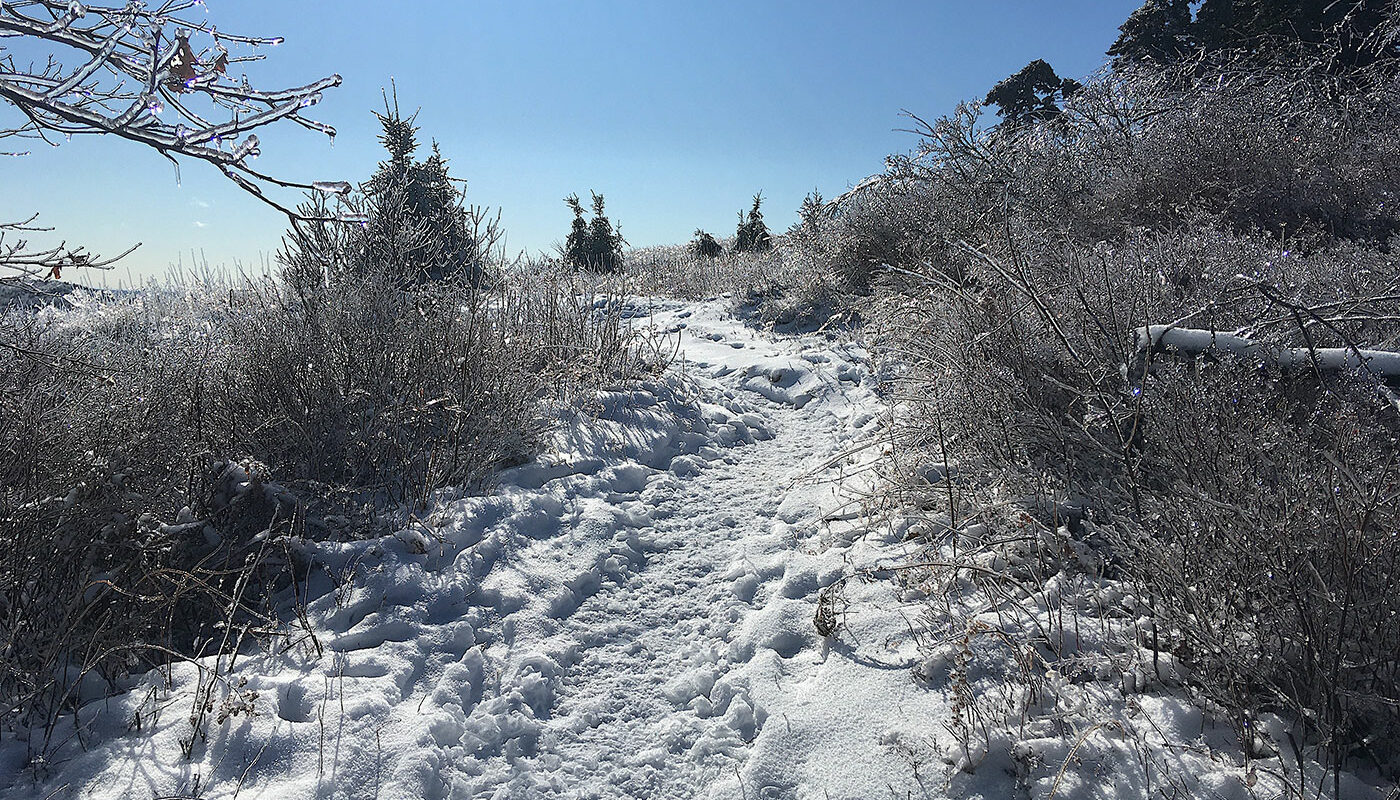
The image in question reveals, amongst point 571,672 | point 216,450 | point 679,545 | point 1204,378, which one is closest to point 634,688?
point 571,672

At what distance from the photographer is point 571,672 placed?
9.20 feet

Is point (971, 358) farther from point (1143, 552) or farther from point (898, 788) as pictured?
point (898, 788)

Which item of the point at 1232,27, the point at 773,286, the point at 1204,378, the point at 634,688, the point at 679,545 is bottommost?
the point at 634,688

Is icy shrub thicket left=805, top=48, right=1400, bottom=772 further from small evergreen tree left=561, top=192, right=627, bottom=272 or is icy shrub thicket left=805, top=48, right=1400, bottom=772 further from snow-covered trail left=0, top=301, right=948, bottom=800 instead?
small evergreen tree left=561, top=192, right=627, bottom=272

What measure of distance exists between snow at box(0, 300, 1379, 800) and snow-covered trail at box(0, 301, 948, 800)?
1 cm

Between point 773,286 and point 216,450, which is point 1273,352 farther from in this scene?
point 773,286

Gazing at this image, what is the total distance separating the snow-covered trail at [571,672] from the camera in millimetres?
2105

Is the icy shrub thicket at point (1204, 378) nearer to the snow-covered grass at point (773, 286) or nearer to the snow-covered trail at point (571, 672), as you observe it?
the snow-covered trail at point (571, 672)

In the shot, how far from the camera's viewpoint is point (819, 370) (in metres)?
6.86

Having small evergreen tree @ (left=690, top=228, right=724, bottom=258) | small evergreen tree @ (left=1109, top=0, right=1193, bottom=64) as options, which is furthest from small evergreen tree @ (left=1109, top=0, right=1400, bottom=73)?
small evergreen tree @ (left=690, top=228, right=724, bottom=258)

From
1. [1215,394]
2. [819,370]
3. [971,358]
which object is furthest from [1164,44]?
[1215,394]

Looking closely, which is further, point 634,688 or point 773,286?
point 773,286

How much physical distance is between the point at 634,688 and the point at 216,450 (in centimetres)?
234

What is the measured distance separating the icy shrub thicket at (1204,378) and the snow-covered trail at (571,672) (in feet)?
2.80
